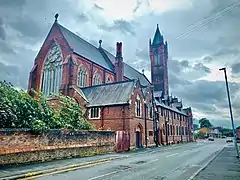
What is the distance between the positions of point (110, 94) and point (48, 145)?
15952 millimetres

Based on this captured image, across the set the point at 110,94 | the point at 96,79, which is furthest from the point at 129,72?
the point at 110,94

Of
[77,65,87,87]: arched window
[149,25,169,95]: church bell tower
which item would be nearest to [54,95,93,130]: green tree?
[77,65,87,87]: arched window

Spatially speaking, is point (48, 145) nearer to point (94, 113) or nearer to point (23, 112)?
point (23, 112)

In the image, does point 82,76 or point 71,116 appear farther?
point 82,76

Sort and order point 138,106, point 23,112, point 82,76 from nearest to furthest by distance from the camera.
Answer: point 23,112, point 138,106, point 82,76

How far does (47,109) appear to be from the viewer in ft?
62.6

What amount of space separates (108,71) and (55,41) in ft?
38.1

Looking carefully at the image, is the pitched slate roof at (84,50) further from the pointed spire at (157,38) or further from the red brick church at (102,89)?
the pointed spire at (157,38)

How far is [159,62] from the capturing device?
67250 mm

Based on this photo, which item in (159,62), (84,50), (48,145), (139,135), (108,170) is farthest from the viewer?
(159,62)

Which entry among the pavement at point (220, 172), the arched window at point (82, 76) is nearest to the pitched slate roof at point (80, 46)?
the arched window at point (82, 76)

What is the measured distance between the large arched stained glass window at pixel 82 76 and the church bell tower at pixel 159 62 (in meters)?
32.3

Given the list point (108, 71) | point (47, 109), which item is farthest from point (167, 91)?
point (47, 109)

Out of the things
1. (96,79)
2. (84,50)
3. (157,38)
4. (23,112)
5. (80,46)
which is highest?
(157,38)
